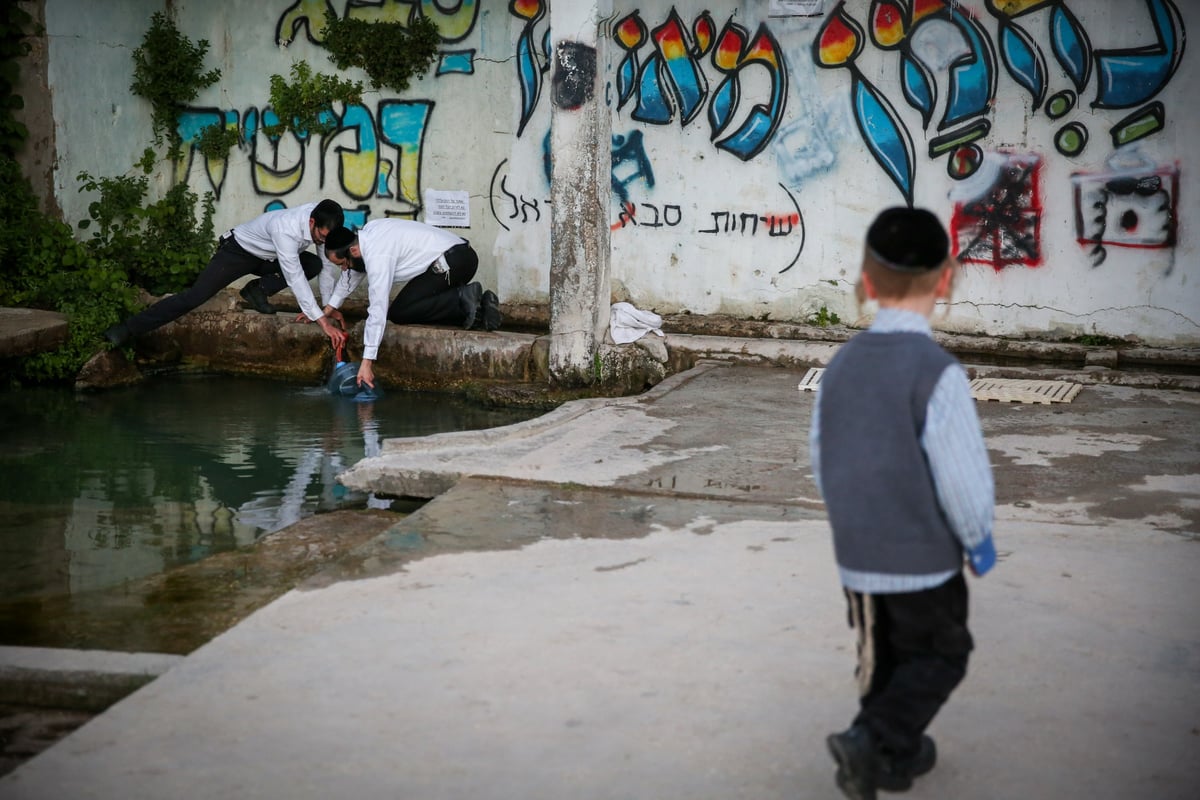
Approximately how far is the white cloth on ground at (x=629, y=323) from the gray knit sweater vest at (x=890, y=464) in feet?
19.4

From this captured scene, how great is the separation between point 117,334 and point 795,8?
5781 millimetres

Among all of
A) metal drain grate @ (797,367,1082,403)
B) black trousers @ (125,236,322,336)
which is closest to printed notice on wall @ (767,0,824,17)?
metal drain grate @ (797,367,1082,403)

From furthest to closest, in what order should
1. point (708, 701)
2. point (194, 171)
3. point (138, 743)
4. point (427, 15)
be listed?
point (194, 171) → point (427, 15) → point (708, 701) → point (138, 743)

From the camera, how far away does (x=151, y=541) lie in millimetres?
5809

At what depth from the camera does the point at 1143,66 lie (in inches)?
340

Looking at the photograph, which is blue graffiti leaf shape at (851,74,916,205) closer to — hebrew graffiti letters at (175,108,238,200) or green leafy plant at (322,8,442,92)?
green leafy plant at (322,8,442,92)

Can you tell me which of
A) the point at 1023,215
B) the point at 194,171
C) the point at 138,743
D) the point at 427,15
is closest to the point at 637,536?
the point at 138,743

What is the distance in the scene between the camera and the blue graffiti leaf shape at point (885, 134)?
30.7 ft

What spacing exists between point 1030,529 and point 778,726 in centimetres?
215

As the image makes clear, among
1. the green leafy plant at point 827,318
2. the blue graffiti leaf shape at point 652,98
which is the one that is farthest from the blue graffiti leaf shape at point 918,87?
the blue graffiti leaf shape at point 652,98

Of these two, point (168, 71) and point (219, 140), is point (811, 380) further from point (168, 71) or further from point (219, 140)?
point (168, 71)

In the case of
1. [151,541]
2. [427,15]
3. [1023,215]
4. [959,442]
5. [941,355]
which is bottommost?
[151,541]

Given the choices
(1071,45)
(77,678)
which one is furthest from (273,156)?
(77,678)

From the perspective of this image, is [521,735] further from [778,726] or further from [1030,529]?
[1030,529]
